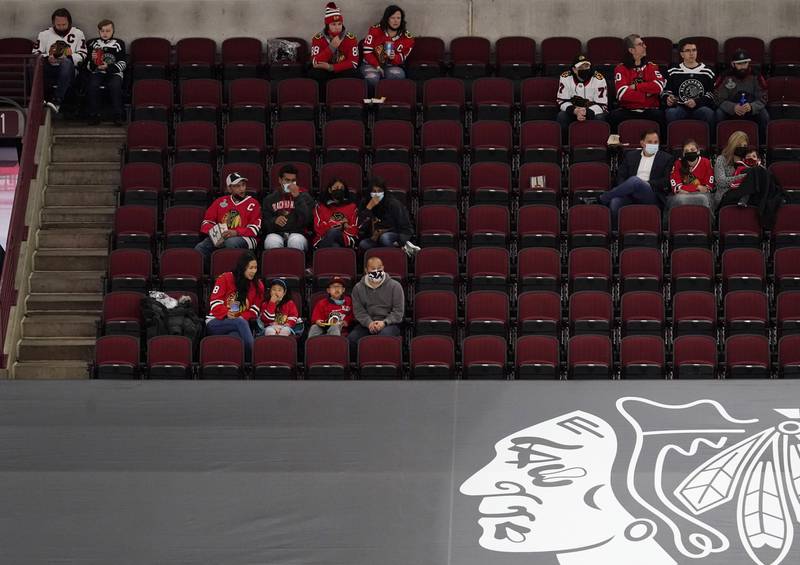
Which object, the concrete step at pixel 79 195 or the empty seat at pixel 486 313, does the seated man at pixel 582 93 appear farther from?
the concrete step at pixel 79 195

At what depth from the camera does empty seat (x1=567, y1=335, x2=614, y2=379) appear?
501 inches

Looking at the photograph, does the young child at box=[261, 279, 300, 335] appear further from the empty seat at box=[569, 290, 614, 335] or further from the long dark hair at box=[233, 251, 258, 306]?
the empty seat at box=[569, 290, 614, 335]

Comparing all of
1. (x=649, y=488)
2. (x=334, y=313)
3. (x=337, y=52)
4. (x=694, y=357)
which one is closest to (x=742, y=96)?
(x=694, y=357)

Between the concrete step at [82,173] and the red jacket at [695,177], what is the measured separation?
5664mm

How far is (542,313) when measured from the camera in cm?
1315

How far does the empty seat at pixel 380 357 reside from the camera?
498 inches

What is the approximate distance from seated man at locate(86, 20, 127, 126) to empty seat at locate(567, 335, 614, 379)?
19.3ft

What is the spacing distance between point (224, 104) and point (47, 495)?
264 inches

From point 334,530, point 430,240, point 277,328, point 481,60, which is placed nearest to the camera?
point 334,530

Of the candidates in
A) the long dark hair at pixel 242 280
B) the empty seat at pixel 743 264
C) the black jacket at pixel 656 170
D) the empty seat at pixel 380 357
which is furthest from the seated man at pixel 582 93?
the long dark hair at pixel 242 280

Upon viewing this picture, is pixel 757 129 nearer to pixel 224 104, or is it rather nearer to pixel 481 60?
pixel 481 60

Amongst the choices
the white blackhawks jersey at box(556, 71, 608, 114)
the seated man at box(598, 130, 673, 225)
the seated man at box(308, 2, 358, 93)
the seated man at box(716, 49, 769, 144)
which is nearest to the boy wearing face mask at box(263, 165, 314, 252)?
the seated man at box(308, 2, 358, 93)

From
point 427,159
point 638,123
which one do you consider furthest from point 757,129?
point 427,159

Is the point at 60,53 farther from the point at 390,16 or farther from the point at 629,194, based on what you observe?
the point at 629,194
